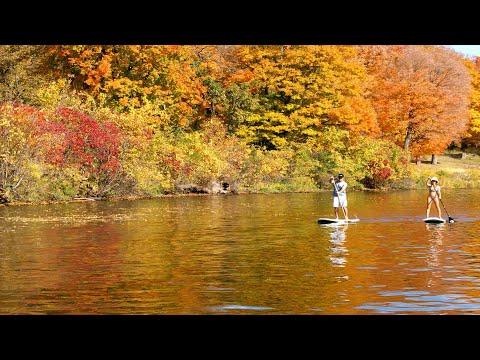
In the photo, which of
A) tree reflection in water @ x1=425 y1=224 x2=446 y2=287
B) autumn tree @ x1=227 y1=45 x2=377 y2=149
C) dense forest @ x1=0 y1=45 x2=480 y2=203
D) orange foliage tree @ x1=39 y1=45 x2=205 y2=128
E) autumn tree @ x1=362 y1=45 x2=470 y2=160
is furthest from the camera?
autumn tree @ x1=362 y1=45 x2=470 y2=160

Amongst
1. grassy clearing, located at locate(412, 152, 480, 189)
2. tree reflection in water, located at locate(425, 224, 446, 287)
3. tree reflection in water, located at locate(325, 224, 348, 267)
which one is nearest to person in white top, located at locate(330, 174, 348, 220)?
tree reflection in water, located at locate(325, 224, 348, 267)

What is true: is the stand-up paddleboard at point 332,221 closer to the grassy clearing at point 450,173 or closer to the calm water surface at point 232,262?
the calm water surface at point 232,262

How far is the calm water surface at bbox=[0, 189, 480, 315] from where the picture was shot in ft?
44.5

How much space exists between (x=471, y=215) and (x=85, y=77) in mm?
25649

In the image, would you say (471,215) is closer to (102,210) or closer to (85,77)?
(102,210)

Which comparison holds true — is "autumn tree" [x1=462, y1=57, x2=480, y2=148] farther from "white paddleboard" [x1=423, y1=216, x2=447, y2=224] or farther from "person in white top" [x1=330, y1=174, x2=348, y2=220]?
"white paddleboard" [x1=423, y1=216, x2=447, y2=224]

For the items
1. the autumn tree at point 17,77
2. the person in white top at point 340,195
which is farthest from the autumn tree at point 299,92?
the person in white top at point 340,195

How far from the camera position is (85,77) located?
51281mm

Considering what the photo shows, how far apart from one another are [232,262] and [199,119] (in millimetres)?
39881

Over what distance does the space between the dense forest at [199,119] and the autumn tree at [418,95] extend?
0.47 feet

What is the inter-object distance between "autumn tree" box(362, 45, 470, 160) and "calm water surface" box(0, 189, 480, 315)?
3328cm

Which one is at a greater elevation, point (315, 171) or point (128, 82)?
point (128, 82)
